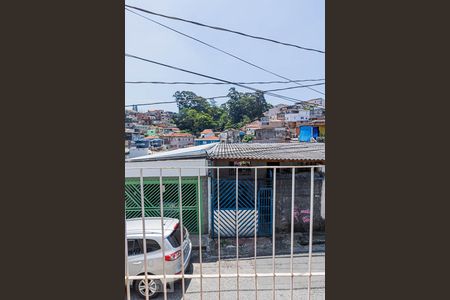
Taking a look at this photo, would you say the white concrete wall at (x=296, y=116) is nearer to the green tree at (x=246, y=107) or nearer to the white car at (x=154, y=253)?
the green tree at (x=246, y=107)

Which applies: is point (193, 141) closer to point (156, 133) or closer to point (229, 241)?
point (156, 133)

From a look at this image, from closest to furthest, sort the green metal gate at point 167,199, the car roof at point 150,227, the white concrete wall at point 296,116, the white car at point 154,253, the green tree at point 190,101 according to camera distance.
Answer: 1. the white car at point 154,253
2. the car roof at point 150,227
3. the green metal gate at point 167,199
4. the green tree at point 190,101
5. the white concrete wall at point 296,116

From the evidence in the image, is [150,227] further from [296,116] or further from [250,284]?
[296,116]

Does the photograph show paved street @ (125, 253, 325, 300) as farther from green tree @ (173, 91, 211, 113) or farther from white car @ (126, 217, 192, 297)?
green tree @ (173, 91, 211, 113)

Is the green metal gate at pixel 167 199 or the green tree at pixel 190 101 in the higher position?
the green tree at pixel 190 101

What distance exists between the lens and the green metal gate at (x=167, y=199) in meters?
5.17

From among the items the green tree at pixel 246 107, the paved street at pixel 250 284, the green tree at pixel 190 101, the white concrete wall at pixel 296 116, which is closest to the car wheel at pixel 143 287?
the paved street at pixel 250 284

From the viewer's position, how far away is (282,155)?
5777mm

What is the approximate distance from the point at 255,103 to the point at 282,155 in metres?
5.42

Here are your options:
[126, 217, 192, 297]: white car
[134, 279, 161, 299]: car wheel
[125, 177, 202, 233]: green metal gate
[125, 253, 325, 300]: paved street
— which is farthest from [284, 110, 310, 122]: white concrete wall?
[134, 279, 161, 299]: car wheel

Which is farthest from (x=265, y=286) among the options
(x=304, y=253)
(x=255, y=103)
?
(x=255, y=103)

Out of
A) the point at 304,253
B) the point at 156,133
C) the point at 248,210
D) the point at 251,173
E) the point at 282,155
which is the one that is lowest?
the point at 304,253

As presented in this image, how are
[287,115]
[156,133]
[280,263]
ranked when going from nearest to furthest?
1. [280,263]
2. [156,133]
3. [287,115]

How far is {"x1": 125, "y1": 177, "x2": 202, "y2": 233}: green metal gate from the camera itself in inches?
203
